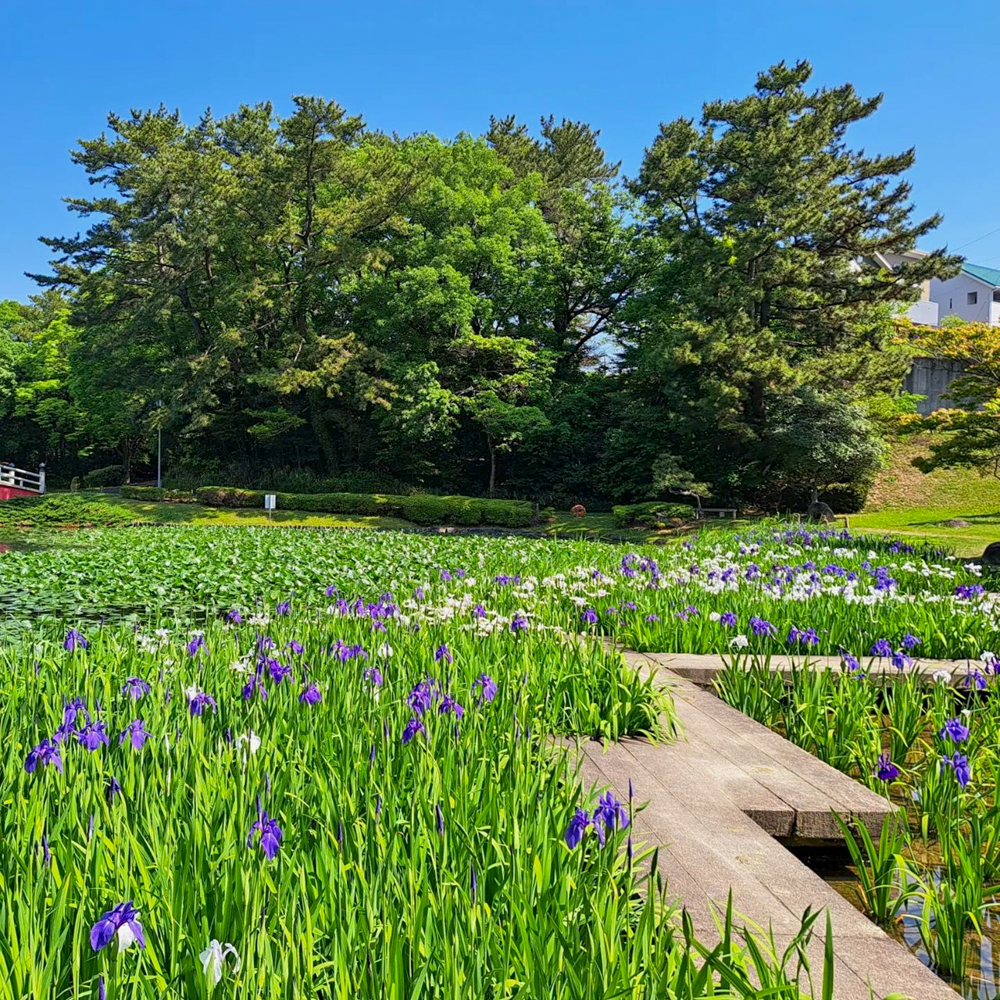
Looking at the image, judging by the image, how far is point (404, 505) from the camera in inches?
923

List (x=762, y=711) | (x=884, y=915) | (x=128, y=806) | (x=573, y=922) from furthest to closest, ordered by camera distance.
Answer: (x=762, y=711), (x=884, y=915), (x=128, y=806), (x=573, y=922)

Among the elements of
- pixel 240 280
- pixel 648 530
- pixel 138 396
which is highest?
pixel 240 280

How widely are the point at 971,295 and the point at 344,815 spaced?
50690 millimetres

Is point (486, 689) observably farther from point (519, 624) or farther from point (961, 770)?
point (961, 770)

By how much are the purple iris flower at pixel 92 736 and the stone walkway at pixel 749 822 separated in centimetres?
143

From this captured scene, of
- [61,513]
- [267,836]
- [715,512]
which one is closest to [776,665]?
[267,836]

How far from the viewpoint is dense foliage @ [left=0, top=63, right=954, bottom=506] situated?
1997 cm

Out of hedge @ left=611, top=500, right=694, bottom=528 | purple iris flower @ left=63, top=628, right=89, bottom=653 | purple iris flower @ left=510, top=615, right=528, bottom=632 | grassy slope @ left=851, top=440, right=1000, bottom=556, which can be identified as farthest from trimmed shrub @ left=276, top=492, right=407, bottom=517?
purple iris flower @ left=63, top=628, right=89, bottom=653

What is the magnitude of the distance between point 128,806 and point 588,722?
192cm

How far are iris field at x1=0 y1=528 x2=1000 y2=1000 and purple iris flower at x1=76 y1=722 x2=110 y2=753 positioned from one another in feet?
0.04

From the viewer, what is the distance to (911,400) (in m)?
26.7

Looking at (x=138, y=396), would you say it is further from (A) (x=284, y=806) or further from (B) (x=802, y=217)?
(A) (x=284, y=806)

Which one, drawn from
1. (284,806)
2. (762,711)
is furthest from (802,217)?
(284,806)

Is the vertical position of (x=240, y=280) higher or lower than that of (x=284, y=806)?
higher
